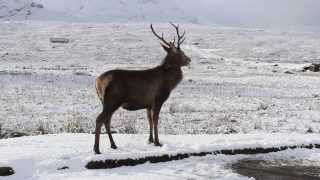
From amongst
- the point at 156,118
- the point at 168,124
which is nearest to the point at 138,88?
the point at 156,118

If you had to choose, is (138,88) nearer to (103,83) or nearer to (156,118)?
(103,83)

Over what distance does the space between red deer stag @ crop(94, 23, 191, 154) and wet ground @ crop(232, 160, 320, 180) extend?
62.0 inches

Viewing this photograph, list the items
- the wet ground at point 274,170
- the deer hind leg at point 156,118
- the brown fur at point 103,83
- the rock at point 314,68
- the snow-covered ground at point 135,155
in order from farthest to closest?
the rock at point 314,68, the deer hind leg at point 156,118, the brown fur at point 103,83, the wet ground at point 274,170, the snow-covered ground at point 135,155

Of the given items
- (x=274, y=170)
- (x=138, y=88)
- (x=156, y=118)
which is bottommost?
(x=274, y=170)

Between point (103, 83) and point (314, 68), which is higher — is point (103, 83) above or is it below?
below

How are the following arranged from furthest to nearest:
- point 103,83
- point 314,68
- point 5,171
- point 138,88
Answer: point 314,68 < point 138,88 < point 103,83 < point 5,171

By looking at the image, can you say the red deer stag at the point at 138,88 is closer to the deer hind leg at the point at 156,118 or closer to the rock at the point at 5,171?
the deer hind leg at the point at 156,118

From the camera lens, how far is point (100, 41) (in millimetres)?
82188

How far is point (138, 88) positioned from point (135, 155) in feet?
3.57

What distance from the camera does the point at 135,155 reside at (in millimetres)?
9109

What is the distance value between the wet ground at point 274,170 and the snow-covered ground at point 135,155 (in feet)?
0.72

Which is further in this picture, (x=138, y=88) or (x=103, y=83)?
(x=138, y=88)

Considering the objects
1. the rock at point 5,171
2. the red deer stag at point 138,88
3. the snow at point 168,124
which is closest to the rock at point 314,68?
the snow at point 168,124

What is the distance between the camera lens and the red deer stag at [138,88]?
30.1 ft
